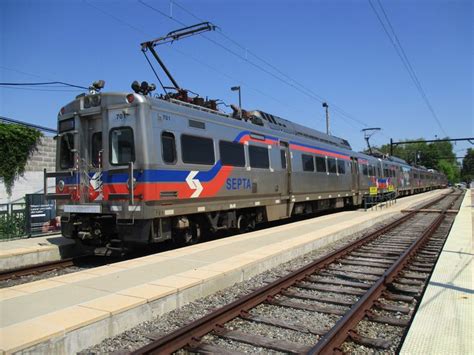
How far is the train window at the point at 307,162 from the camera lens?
16.8 metres

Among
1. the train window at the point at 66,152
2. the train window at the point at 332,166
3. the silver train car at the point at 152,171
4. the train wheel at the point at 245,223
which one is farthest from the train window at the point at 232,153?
the train window at the point at 332,166

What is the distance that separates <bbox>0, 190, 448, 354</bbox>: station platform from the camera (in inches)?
173

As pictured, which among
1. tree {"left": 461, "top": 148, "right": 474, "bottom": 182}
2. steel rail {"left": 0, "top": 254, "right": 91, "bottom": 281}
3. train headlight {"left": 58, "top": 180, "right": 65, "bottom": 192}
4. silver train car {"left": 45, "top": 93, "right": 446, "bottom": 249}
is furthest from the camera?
tree {"left": 461, "top": 148, "right": 474, "bottom": 182}

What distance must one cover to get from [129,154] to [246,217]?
5206mm

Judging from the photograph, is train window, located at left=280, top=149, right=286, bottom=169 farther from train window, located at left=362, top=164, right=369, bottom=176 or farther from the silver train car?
train window, located at left=362, top=164, right=369, bottom=176

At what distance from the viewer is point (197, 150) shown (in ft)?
34.6

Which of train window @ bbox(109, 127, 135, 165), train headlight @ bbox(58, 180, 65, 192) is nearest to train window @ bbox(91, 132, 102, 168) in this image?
train window @ bbox(109, 127, 135, 165)

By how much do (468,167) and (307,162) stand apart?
150095 millimetres

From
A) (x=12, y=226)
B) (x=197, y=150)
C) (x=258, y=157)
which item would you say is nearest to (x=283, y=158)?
(x=258, y=157)

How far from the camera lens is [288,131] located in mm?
17156

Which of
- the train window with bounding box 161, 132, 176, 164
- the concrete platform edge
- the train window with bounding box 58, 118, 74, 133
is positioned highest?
the train window with bounding box 58, 118, 74, 133

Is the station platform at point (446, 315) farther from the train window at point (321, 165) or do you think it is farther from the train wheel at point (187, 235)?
the train window at point (321, 165)

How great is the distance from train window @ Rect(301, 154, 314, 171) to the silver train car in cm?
331

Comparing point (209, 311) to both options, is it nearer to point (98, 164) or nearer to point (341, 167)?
point (98, 164)
